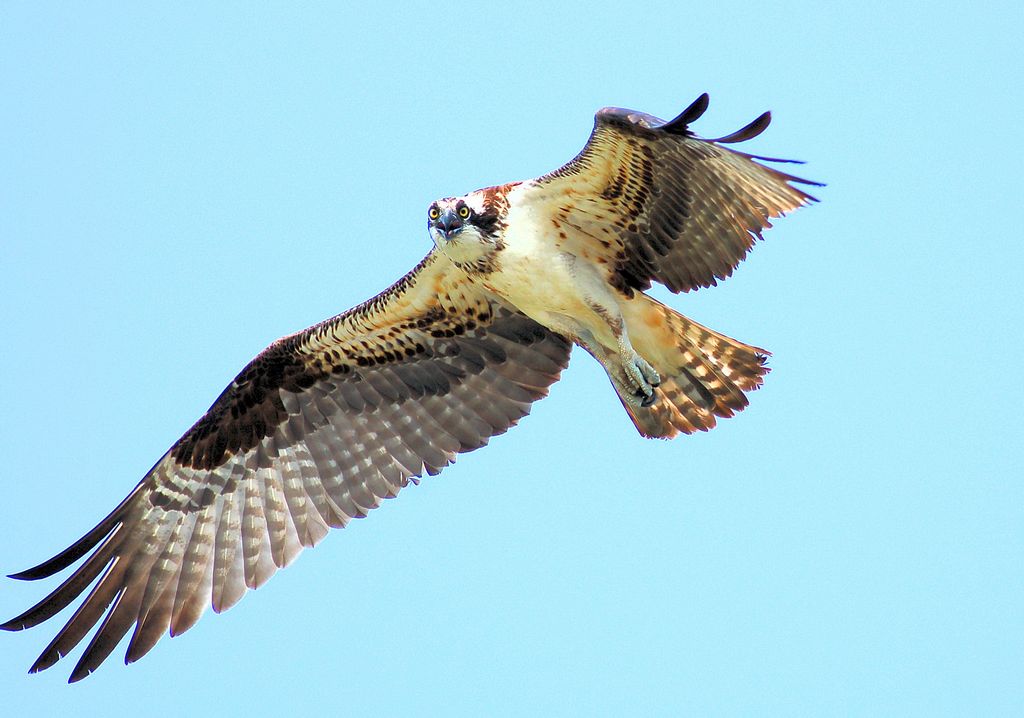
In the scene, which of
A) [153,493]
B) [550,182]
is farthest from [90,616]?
[550,182]

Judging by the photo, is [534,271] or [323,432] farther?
[323,432]

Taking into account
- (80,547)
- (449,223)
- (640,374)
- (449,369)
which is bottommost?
(80,547)

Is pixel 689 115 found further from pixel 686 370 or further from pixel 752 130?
pixel 686 370

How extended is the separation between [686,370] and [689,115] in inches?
101

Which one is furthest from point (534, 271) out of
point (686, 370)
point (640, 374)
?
point (686, 370)

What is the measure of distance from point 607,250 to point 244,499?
11.7 ft

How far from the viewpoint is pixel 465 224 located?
9.81 m

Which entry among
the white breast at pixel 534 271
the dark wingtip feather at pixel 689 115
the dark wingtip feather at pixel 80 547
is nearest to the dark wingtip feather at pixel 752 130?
the dark wingtip feather at pixel 689 115

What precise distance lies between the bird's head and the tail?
1.28 metres

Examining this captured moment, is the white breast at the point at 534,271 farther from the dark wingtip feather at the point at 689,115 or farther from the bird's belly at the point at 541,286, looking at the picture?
the dark wingtip feather at the point at 689,115

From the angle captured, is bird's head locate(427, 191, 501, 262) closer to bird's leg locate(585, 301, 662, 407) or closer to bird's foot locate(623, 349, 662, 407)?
bird's leg locate(585, 301, 662, 407)

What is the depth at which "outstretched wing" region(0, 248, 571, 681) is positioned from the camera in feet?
35.5

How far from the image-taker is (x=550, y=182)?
988cm

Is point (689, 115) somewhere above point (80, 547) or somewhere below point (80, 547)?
above
